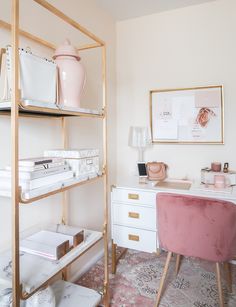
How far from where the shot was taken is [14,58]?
91 cm

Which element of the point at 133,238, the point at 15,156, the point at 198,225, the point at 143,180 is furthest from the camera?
the point at 143,180

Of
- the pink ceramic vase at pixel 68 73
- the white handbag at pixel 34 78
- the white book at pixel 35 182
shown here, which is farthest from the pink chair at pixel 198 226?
the white handbag at pixel 34 78

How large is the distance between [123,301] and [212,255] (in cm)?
70

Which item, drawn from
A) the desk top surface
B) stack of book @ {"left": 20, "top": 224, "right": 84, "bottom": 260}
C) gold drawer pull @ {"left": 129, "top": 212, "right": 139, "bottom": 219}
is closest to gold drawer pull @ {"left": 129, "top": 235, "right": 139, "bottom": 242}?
gold drawer pull @ {"left": 129, "top": 212, "right": 139, "bottom": 219}

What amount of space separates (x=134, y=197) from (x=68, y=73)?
3.71ft

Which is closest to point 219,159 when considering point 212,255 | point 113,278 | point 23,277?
point 212,255

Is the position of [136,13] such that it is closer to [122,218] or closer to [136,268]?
[122,218]

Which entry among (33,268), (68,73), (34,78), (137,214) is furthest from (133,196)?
(34,78)

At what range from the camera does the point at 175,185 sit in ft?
6.82

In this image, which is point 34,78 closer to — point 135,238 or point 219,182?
point 135,238

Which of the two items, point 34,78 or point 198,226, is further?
point 198,226

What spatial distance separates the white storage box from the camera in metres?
1.34

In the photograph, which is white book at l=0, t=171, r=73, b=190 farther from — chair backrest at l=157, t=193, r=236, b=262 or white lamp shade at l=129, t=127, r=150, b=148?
white lamp shade at l=129, t=127, r=150, b=148

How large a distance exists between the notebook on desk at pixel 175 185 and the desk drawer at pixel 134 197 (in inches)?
5.7
